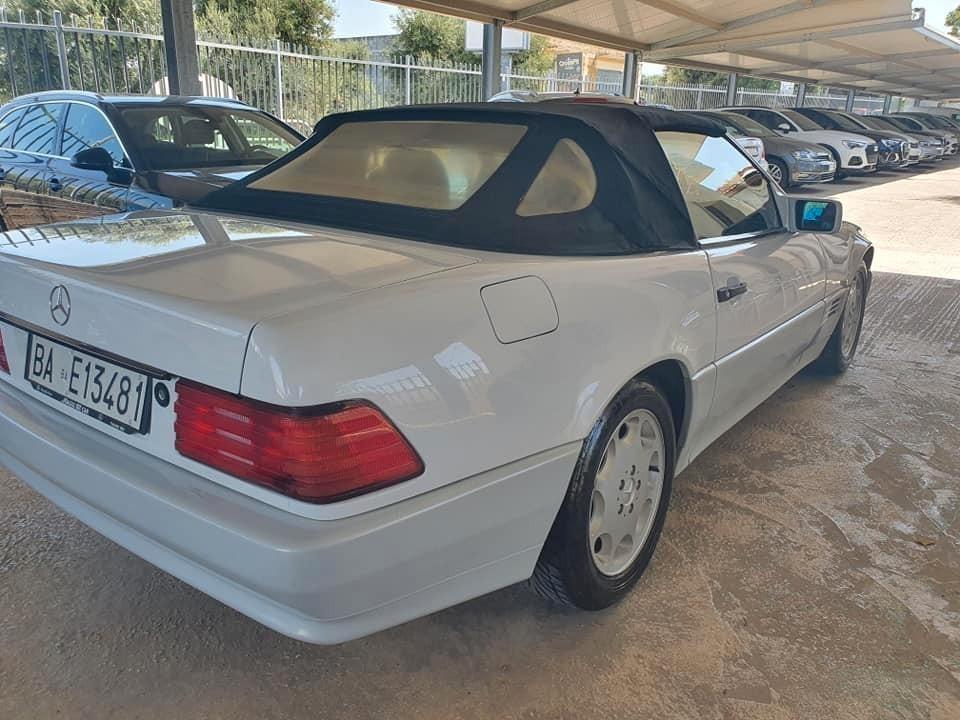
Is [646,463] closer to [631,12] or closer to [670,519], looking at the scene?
[670,519]

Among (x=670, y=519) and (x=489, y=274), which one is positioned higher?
(x=489, y=274)

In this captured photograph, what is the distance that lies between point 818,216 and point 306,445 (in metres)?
2.49

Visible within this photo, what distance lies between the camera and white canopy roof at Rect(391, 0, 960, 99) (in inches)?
504

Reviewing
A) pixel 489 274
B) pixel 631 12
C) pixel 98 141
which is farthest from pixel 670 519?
pixel 631 12

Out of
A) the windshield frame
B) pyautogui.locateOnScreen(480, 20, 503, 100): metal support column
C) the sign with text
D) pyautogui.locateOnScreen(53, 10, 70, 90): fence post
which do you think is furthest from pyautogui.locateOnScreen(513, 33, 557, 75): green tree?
the windshield frame

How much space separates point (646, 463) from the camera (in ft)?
7.54

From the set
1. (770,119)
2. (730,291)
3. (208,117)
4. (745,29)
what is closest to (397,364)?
(730,291)

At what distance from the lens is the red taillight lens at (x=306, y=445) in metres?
1.45

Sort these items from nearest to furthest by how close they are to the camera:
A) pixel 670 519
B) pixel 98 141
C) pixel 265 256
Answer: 1. pixel 265 256
2. pixel 670 519
3. pixel 98 141

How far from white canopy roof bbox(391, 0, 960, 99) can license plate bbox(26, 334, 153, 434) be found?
9833mm

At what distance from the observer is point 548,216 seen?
2113 mm

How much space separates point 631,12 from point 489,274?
13.5 m

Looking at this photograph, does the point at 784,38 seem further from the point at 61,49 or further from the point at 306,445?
the point at 306,445

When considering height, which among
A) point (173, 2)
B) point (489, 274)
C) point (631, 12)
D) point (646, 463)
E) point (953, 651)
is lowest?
point (953, 651)
